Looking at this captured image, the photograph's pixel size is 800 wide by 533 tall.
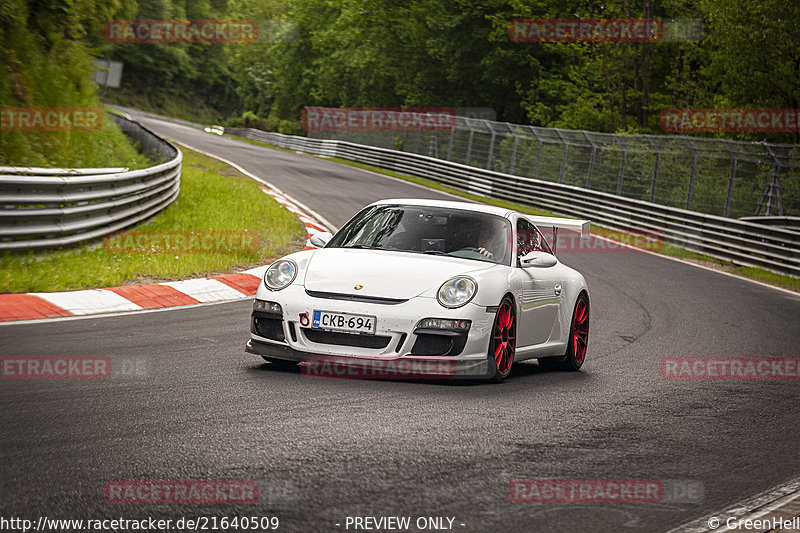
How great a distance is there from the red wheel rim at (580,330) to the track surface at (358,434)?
203 millimetres

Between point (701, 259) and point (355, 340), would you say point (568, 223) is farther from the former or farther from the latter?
point (701, 259)

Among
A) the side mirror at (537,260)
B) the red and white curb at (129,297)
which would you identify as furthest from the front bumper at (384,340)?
the red and white curb at (129,297)

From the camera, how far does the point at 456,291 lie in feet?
22.0

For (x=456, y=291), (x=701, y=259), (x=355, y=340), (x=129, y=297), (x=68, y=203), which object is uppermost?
(x=456, y=291)

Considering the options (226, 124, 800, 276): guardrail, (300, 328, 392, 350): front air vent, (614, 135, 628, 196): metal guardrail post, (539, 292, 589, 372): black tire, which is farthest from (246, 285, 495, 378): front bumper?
(614, 135, 628, 196): metal guardrail post

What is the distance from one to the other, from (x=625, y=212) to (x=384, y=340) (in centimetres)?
2071

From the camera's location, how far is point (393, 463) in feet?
14.9

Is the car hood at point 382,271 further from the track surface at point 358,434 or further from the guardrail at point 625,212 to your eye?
the guardrail at point 625,212

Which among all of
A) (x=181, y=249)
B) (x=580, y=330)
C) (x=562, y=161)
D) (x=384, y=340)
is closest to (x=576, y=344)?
(x=580, y=330)

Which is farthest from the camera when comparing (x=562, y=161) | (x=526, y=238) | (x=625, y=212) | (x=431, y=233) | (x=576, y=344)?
(x=562, y=161)

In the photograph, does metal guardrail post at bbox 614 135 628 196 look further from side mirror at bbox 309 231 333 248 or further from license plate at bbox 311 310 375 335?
license plate at bbox 311 310 375 335

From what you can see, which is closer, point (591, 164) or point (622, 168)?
point (622, 168)

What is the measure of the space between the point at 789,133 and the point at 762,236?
41.3ft

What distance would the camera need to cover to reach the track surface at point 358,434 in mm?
3963
